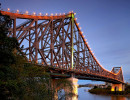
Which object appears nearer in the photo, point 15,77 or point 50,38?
point 15,77

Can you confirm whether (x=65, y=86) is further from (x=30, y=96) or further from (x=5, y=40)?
(x=5, y=40)

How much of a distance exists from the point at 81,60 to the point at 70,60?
1423cm

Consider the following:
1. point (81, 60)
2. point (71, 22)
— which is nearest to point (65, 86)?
point (71, 22)

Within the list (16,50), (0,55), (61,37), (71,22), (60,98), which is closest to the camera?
(0,55)

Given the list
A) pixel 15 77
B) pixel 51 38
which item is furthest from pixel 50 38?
pixel 15 77

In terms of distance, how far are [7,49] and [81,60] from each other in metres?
51.8

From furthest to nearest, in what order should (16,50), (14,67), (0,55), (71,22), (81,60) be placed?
(81,60), (71,22), (16,50), (14,67), (0,55)

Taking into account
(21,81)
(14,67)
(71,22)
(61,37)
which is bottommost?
(21,81)

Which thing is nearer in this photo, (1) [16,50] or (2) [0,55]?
(2) [0,55]

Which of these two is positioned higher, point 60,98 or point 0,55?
point 0,55

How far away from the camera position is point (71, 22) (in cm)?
5616

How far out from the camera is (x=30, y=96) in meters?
17.8

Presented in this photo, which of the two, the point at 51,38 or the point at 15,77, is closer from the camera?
the point at 15,77

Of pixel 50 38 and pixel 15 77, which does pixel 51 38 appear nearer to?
pixel 50 38
